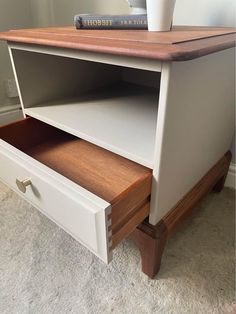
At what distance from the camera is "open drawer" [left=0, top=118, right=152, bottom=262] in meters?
0.43

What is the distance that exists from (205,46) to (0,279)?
2.28 ft

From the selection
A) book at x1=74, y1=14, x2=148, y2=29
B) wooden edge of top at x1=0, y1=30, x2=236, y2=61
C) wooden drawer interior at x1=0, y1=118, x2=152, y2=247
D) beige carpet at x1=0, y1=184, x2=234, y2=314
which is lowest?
beige carpet at x1=0, y1=184, x2=234, y2=314

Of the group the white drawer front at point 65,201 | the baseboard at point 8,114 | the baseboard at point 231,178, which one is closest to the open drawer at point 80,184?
the white drawer front at point 65,201

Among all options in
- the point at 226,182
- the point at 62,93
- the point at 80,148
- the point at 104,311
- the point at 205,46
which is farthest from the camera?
the point at 226,182

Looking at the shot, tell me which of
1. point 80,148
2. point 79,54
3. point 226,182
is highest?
point 79,54

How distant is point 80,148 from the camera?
0.70 metres

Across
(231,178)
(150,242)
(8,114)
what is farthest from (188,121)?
(8,114)

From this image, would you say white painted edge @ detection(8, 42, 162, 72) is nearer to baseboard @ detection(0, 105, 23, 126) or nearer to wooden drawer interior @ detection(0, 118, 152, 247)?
wooden drawer interior @ detection(0, 118, 152, 247)

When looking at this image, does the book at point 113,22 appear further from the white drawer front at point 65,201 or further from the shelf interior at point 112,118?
the white drawer front at point 65,201

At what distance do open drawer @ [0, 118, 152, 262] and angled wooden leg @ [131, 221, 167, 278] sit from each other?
5 cm

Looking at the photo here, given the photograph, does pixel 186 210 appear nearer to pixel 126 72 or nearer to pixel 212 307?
pixel 212 307

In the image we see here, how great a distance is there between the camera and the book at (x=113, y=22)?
60 centimetres

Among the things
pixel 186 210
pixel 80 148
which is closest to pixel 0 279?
pixel 80 148

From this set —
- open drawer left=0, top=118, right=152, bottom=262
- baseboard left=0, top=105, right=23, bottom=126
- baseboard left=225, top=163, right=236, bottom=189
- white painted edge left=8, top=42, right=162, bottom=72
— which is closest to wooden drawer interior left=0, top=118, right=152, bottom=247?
open drawer left=0, top=118, right=152, bottom=262
